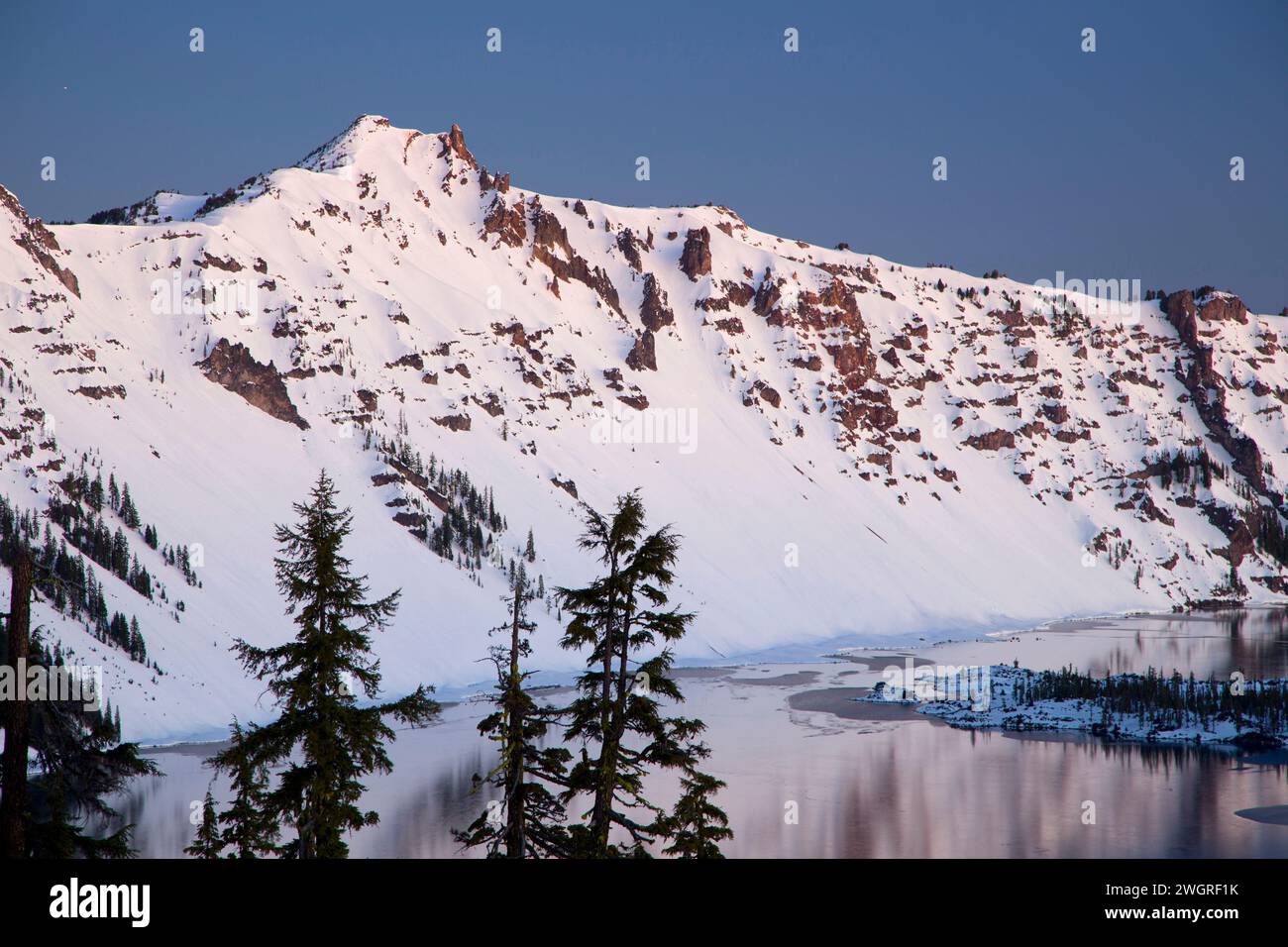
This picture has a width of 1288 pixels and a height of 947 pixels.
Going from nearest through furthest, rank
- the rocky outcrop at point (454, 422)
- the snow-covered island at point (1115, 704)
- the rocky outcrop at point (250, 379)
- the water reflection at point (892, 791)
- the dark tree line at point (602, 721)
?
the dark tree line at point (602, 721), the water reflection at point (892, 791), the snow-covered island at point (1115, 704), the rocky outcrop at point (250, 379), the rocky outcrop at point (454, 422)

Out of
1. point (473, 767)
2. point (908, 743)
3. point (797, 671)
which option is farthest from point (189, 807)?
point (797, 671)

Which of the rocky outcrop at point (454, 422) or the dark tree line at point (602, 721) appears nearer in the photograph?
the dark tree line at point (602, 721)

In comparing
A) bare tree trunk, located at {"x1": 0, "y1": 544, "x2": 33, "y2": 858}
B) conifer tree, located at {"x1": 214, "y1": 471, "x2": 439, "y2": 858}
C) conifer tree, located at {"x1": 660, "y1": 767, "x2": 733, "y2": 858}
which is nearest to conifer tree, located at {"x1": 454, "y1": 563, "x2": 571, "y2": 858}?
conifer tree, located at {"x1": 214, "y1": 471, "x2": 439, "y2": 858}

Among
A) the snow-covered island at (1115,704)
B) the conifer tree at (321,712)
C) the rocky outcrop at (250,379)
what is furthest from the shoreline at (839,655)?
the conifer tree at (321,712)

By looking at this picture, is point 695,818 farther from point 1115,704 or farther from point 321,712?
point 1115,704

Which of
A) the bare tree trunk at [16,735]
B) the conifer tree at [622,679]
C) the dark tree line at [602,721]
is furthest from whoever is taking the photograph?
the conifer tree at [622,679]

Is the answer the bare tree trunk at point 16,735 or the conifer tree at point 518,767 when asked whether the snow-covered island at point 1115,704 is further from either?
the bare tree trunk at point 16,735

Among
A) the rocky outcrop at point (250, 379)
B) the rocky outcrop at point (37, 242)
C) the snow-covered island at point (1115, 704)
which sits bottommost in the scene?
the snow-covered island at point (1115, 704)

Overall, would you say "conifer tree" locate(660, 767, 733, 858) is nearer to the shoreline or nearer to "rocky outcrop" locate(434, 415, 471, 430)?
the shoreline
